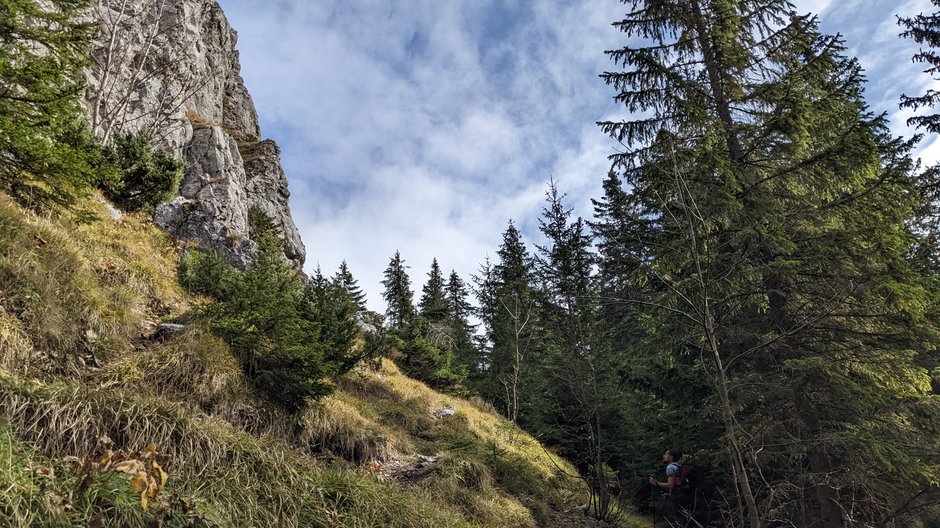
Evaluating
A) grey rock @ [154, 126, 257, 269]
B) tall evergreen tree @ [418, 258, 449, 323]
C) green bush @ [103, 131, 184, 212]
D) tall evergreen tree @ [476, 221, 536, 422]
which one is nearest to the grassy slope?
green bush @ [103, 131, 184, 212]

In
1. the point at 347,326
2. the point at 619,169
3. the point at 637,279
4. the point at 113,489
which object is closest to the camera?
the point at 113,489

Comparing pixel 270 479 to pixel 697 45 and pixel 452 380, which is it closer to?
pixel 697 45

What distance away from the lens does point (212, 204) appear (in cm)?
1755

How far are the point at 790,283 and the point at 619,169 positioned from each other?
3.78 metres

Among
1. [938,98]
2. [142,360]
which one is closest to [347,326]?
[142,360]

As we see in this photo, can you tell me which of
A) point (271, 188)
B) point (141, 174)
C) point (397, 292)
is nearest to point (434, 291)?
point (397, 292)

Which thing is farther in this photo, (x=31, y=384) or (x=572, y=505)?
(x=572, y=505)

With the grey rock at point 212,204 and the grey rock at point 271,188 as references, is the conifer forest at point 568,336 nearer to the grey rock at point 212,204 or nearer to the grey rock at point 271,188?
the grey rock at point 212,204

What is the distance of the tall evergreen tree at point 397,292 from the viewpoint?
38.0 m

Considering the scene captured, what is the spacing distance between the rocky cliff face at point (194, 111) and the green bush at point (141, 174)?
171 centimetres

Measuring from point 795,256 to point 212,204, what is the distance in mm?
19340

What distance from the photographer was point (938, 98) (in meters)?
10.8

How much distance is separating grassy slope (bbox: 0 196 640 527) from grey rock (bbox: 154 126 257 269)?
416 centimetres

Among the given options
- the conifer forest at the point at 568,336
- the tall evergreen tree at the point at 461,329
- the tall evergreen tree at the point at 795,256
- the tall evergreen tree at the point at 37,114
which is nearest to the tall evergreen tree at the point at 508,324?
the tall evergreen tree at the point at 461,329
